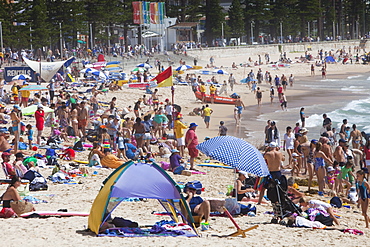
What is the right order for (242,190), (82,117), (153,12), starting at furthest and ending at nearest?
1. (153,12)
2. (82,117)
3. (242,190)

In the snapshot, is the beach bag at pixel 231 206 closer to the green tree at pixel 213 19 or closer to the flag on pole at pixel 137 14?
the flag on pole at pixel 137 14

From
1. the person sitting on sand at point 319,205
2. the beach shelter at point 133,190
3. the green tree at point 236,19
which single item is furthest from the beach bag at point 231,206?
the green tree at point 236,19

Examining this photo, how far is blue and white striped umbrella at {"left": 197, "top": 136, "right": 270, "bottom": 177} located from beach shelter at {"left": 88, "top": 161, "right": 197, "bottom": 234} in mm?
1122

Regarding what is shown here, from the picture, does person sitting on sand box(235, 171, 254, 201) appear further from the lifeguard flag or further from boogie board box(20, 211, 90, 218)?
the lifeguard flag

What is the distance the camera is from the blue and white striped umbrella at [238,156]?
8906 millimetres

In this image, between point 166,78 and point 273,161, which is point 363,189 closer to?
point 273,161

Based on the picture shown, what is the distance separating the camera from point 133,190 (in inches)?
314

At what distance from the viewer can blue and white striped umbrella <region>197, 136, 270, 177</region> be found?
351 inches

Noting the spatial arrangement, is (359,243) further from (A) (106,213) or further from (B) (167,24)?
(B) (167,24)

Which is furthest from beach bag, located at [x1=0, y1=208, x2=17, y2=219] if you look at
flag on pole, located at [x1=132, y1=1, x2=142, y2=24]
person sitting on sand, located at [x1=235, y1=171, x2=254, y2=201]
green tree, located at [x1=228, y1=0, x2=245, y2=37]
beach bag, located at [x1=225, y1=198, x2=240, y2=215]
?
green tree, located at [x1=228, y1=0, x2=245, y2=37]

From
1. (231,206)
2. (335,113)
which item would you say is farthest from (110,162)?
(335,113)

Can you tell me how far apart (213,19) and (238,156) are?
62.0m

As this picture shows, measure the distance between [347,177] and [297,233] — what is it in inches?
144

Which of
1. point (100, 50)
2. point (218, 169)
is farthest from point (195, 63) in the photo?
point (218, 169)
